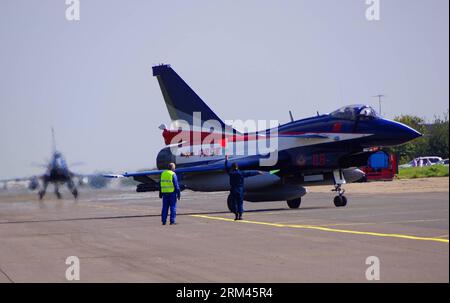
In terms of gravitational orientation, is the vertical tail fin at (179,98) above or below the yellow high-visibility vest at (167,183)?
above

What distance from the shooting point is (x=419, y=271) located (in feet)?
33.6

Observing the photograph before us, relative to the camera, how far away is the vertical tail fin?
96.7 ft

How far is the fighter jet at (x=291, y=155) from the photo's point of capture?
24.9 m

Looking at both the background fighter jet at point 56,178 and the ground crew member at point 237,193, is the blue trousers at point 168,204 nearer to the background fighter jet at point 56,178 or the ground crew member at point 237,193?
the ground crew member at point 237,193

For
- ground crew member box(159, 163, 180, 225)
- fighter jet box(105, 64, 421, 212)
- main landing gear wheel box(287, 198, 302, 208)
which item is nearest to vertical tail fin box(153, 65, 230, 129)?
fighter jet box(105, 64, 421, 212)

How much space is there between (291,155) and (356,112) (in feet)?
8.82

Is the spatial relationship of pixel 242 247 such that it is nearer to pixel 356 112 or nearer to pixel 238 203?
pixel 238 203

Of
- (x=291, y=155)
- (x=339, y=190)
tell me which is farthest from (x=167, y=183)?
(x=339, y=190)

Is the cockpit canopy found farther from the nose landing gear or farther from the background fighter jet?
the background fighter jet

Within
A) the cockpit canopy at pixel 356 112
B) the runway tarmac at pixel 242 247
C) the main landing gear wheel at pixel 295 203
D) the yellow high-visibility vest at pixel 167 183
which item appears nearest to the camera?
the runway tarmac at pixel 242 247

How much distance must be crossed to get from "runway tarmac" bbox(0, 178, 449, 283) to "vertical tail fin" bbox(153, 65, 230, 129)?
258 inches

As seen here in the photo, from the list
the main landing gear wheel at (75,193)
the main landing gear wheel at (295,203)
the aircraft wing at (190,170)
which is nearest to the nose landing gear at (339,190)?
the main landing gear wheel at (295,203)

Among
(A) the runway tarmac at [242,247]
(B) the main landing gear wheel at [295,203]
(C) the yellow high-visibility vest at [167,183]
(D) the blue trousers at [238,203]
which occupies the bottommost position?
(A) the runway tarmac at [242,247]
